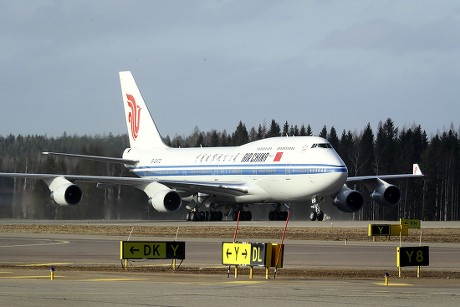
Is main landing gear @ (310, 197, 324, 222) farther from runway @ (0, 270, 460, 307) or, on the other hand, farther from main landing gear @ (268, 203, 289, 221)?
runway @ (0, 270, 460, 307)

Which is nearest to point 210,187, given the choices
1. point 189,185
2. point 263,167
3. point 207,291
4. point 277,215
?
point 189,185

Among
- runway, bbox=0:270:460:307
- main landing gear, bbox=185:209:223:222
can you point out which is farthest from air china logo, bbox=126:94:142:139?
runway, bbox=0:270:460:307

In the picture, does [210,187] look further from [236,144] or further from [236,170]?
[236,144]

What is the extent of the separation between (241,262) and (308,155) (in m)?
37.4

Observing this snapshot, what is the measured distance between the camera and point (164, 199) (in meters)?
63.1

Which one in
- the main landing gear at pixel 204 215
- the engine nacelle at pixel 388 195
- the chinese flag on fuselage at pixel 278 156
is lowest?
the main landing gear at pixel 204 215

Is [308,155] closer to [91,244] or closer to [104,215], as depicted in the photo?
[104,215]

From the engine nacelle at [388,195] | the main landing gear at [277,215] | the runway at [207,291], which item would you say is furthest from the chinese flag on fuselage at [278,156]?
the runway at [207,291]

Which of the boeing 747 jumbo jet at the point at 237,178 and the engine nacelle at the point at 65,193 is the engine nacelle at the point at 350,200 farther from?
the engine nacelle at the point at 65,193

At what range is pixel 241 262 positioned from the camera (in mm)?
24312

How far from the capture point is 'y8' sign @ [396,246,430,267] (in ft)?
82.1

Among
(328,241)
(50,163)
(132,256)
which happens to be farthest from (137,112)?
(132,256)

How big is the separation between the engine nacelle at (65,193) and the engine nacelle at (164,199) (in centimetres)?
450

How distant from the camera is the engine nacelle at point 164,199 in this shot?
63000 mm
